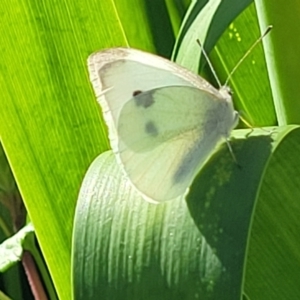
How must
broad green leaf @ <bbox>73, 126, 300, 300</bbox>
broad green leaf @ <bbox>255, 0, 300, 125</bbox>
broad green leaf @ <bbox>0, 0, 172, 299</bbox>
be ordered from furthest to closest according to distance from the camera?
1. broad green leaf @ <bbox>0, 0, 172, 299</bbox>
2. broad green leaf @ <bbox>255, 0, 300, 125</bbox>
3. broad green leaf @ <bbox>73, 126, 300, 300</bbox>

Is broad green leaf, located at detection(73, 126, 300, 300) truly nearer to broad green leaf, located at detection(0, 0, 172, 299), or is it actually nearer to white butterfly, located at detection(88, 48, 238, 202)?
white butterfly, located at detection(88, 48, 238, 202)

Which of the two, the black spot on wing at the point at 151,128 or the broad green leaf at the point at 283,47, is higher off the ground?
the broad green leaf at the point at 283,47

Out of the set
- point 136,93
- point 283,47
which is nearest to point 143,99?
point 136,93

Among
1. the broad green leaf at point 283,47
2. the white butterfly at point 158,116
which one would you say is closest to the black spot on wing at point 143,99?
the white butterfly at point 158,116

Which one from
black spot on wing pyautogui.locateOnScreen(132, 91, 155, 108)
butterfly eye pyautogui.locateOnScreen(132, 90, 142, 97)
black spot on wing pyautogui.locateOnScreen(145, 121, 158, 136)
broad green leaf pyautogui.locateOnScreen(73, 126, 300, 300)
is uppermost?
butterfly eye pyautogui.locateOnScreen(132, 90, 142, 97)

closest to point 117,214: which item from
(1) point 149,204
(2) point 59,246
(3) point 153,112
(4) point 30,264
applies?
(1) point 149,204

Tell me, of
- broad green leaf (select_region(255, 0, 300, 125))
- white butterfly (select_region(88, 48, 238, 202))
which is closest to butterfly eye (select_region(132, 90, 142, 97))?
white butterfly (select_region(88, 48, 238, 202))

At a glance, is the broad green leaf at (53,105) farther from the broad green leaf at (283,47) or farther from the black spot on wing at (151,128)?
the broad green leaf at (283,47)

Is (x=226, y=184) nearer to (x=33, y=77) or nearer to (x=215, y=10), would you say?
(x=215, y=10)
